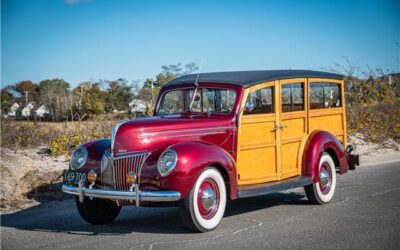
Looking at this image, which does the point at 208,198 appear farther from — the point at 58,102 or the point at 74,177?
the point at 58,102

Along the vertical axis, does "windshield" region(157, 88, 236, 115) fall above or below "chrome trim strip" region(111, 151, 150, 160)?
above

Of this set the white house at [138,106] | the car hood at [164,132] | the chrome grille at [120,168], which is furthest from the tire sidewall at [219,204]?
the white house at [138,106]

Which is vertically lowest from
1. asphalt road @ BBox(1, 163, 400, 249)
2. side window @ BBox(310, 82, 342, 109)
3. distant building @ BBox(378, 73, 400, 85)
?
asphalt road @ BBox(1, 163, 400, 249)

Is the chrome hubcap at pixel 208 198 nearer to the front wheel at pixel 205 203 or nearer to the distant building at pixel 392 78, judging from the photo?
the front wheel at pixel 205 203

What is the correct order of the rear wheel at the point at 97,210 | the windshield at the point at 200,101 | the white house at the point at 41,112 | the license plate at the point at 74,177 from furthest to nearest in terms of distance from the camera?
the white house at the point at 41,112, the windshield at the point at 200,101, the rear wheel at the point at 97,210, the license plate at the point at 74,177

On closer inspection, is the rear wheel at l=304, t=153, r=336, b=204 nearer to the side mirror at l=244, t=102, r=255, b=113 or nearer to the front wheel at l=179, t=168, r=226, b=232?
the side mirror at l=244, t=102, r=255, b=113

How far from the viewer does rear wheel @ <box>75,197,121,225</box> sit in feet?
21.5

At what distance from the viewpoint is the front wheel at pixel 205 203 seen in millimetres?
5664

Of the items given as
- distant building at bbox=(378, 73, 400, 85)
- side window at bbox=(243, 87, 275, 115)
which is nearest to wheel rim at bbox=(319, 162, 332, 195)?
side window at bbox=(243, 87, 275, 115)

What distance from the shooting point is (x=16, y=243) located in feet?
18.7

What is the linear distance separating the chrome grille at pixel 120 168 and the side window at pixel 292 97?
2476mm

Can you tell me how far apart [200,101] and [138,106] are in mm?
8209

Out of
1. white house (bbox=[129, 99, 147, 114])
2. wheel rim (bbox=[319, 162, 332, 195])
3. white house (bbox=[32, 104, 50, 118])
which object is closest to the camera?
wheel rim (bbox=[319, 162, 332, 195])

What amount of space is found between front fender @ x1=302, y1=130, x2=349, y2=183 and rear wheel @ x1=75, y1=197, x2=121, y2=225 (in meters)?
2.82
